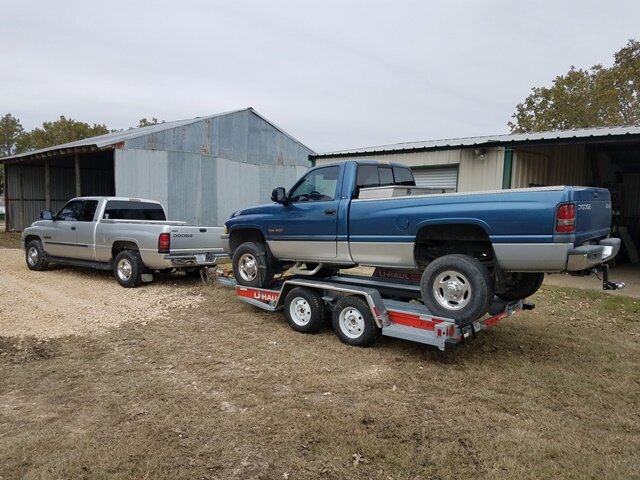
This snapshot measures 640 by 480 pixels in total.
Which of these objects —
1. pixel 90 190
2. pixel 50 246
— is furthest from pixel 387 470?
pixel 90 190

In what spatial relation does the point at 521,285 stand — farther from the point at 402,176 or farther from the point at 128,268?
the point at 128,268

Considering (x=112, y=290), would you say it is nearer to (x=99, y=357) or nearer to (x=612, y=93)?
(x=99, y=357)

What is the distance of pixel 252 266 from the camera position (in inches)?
292

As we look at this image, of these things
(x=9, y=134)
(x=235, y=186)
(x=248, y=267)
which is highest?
(x=9, y=134)

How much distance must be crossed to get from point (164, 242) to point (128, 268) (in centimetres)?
102

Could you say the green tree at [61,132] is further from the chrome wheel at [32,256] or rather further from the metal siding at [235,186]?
the chrome wheel at [32,256]

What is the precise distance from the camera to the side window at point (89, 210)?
1014cm

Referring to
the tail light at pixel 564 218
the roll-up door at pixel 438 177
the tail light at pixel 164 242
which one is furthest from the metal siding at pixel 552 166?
the tail light at pixel 164 242

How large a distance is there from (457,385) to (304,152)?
1672 cm

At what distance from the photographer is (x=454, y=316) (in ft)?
16.9

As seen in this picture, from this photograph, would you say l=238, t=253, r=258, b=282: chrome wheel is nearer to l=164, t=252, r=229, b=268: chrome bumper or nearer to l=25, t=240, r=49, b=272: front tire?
l=164, t=252, r=229, b=268: chrome bumper

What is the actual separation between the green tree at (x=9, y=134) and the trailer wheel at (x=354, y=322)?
5621 cm

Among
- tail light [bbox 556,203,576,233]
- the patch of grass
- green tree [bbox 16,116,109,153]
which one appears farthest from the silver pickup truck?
green tree [bbox 16,116,109,153]

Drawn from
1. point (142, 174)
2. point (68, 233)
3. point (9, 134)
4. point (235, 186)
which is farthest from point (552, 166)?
point (9, 134)
